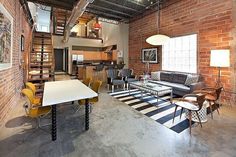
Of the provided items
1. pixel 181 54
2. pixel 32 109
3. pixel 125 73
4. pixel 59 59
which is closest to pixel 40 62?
pixel 125 73

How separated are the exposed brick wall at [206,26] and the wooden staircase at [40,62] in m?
5.03

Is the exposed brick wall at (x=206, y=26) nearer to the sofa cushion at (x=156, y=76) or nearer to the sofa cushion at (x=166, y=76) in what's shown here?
the sofa cushion at (x=166, y=76)

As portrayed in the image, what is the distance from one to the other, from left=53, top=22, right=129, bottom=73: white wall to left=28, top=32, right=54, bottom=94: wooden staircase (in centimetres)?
364

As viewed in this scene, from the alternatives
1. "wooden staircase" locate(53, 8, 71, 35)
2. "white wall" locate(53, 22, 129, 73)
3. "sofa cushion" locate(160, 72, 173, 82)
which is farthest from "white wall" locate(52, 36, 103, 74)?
"sofa cushion" locate(160, 72, 173, 82)

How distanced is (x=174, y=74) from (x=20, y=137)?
194 inches

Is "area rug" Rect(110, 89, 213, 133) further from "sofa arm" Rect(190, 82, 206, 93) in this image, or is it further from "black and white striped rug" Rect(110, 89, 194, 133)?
"sofa arm" Rect(190, 82, 206, 93)

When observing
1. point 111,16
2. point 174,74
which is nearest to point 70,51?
point 111,16

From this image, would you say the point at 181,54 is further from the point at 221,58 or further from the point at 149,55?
the point at 221,58

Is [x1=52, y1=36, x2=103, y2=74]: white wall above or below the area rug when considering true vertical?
above

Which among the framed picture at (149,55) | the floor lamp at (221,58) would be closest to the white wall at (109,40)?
the framed picture at (149,55)

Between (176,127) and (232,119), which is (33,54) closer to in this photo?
(176,127)

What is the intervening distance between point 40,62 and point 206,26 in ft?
20.4

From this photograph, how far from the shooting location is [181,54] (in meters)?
5.62

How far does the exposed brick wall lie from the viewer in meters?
4.05
